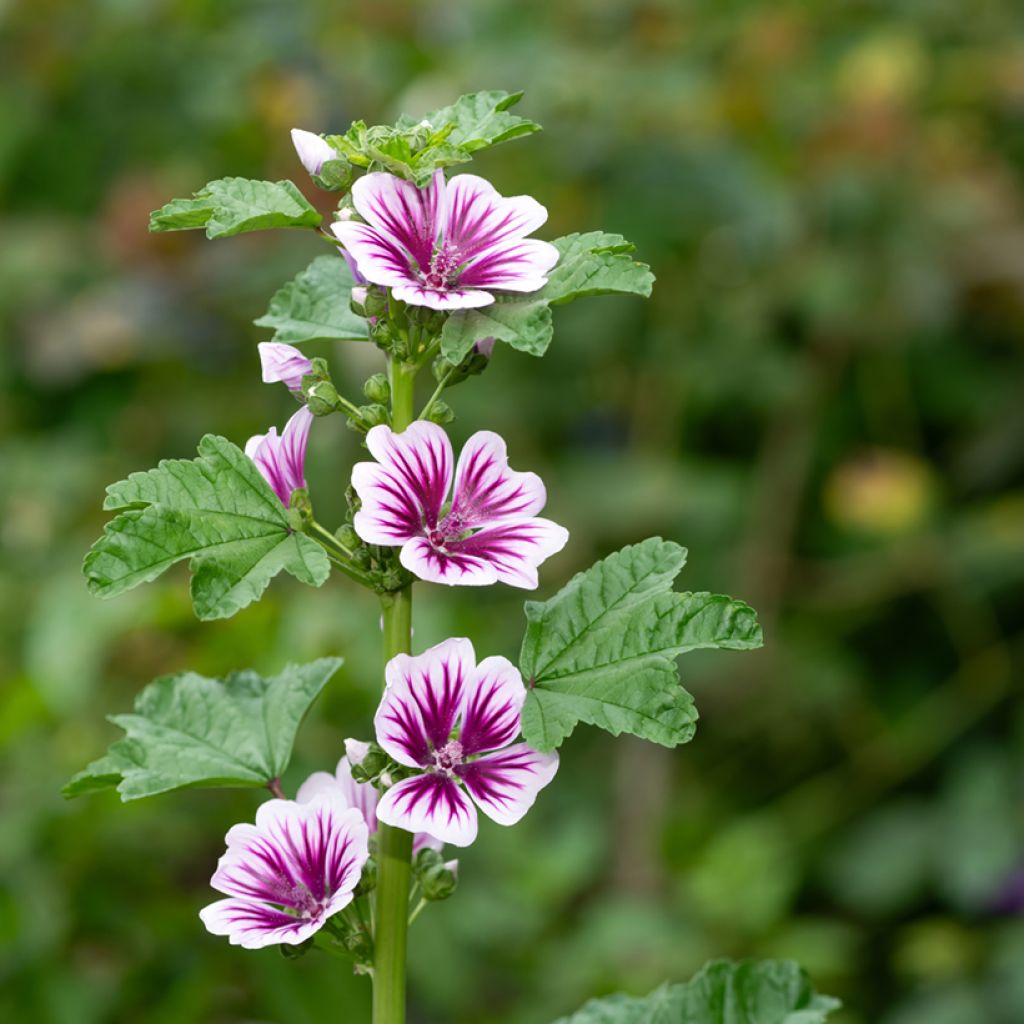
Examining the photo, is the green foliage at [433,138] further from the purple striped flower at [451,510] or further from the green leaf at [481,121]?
the purple striped flower at [451,510]

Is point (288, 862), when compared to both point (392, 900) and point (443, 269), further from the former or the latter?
point (443, 269)

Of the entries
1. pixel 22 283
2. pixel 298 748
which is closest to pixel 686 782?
pixel 298 748

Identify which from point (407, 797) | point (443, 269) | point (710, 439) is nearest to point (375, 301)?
point (443, 269)

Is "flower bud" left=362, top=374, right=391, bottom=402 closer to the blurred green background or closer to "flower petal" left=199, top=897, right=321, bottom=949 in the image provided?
"flower petal" left=199, top=897, right=321, bottom=949

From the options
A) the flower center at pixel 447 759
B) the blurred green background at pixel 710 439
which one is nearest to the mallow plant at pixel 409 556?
the flower center at pixel 447 759

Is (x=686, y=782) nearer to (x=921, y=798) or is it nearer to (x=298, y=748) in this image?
(x=921, y=798)

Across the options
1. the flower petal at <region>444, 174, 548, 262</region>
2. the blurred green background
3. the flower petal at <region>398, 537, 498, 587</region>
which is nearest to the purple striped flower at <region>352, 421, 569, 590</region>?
the flower petal at <region>398, 537, 498, 587</region>
